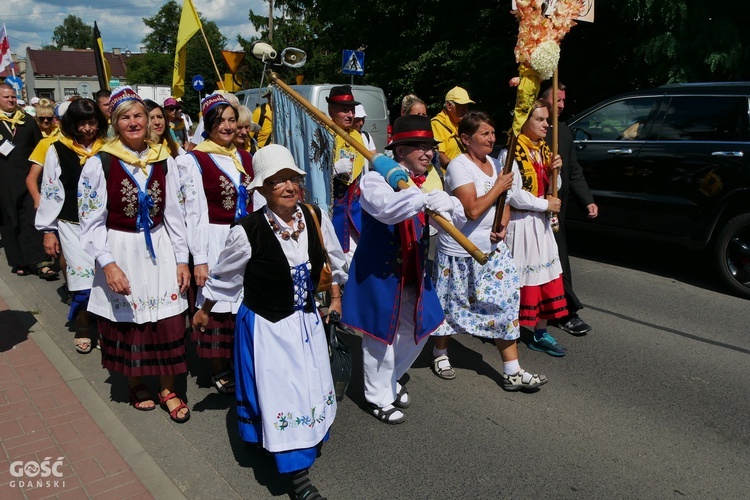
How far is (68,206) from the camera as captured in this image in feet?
17.3

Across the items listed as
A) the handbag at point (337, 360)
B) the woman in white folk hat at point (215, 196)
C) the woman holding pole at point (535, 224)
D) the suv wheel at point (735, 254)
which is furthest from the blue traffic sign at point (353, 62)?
the handbag at point (337, 360)

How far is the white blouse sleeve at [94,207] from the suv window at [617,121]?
19.8ft

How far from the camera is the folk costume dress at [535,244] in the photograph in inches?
184

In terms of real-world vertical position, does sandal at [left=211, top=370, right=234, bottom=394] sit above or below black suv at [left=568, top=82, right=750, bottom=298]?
below

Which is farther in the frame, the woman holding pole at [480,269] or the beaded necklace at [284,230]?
the woman holding pole at [480,269]

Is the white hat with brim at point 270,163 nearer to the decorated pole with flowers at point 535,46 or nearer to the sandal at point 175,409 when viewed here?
the decorated pole with flowers at point 535,46

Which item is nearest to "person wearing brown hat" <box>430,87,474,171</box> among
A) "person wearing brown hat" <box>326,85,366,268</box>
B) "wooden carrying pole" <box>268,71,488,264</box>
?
"person wearing brown hat" <box>326,85,366,268</box>

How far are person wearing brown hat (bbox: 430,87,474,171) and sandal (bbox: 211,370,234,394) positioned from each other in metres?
3.02

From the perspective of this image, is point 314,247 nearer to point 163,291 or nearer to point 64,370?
point 163,291

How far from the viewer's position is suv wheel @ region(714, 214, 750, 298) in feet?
20.9

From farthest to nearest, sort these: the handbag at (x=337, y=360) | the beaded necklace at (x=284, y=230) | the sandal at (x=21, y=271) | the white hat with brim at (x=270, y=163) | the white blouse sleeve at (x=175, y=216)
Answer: the sandal at (x=21, y=271) < the white blouse sleeve at (x=175, y=216) < the handbag at (x=337, y=360) < the beaded necklace at (x=284, y=230) < the white hat with brim at (x=270, y=163)

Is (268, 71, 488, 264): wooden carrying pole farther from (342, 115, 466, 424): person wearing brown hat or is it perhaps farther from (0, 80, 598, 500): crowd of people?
(342, 115, 466, 424): person wearing brown hat

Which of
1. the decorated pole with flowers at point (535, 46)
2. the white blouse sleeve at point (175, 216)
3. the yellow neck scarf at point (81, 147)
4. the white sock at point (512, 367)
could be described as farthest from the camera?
the yellow neck scarf at point (81, 147)

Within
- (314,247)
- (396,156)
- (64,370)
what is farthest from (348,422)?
(64,370)
